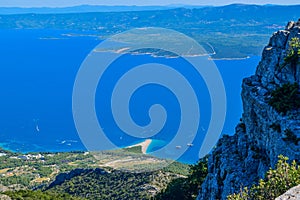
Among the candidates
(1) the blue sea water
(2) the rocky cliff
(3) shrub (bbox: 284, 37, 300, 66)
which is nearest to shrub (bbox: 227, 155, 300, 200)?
(2) the rocky cliff

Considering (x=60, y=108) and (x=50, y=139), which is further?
(x=60, y=108)

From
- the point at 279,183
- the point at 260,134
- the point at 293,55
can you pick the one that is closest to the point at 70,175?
the point at 260,134

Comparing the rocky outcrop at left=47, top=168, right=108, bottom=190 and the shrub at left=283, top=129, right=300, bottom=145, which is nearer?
the shrub at left=283, top=129, right=300, bottom=145

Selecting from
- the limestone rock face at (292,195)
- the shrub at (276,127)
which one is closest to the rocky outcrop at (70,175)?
the shrub at (276,127)

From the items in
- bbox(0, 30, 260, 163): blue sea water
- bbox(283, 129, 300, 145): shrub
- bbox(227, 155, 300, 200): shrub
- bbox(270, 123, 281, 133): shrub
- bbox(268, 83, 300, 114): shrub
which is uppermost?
bbox(0, 30, 260, 163): blue sea water

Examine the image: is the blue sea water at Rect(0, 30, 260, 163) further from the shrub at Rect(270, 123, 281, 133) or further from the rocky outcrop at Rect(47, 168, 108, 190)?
the shrub at Rect(270, 123, 281, 133)

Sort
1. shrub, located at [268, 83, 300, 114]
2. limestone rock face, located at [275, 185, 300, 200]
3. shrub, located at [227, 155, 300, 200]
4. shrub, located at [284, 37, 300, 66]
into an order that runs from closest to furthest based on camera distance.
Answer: limestone rock face, located at [275, 185, 300, 200] → shrub, located at [227, 155, 300, 200] → shrub, located at [268, 83, 300, 114] → shrub, located at [284, 37, 300, 66]

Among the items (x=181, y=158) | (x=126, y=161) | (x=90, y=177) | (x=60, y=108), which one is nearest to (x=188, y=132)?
(x=181, y=158)

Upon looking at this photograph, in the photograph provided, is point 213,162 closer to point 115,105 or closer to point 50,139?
point 115,105

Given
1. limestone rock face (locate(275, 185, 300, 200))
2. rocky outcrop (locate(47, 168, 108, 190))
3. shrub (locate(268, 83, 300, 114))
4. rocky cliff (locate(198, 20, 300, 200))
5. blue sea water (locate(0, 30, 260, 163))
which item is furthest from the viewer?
blue sea water (locate(0, 30, 260, 163))
